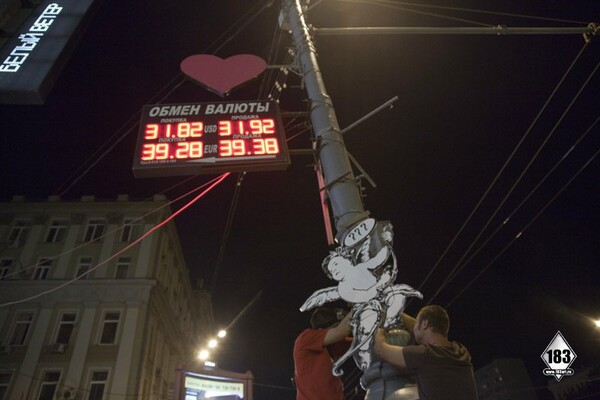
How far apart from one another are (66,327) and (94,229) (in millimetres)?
7360

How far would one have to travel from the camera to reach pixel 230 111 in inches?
299

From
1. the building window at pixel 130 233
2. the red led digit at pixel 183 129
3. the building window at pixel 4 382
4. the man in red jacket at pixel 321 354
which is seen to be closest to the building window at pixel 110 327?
the building window at pixel 4 382

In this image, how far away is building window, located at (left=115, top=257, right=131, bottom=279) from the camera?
84.7 feet

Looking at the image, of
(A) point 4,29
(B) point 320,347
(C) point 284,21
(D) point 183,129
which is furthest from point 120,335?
(B) point 320,347

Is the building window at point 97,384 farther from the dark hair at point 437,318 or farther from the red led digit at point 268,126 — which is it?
the dark hair at point 437,318

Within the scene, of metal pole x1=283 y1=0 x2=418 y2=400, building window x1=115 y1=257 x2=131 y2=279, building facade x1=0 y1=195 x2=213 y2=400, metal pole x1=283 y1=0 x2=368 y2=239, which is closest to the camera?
metal pole x1=283 y1=0 x2=418 y2=400

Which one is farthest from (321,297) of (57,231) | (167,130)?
(57,231)

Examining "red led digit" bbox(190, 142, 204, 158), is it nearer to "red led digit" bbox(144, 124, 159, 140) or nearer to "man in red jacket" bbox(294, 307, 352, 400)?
"red led digit" bbox(144, 124, 159, 140)

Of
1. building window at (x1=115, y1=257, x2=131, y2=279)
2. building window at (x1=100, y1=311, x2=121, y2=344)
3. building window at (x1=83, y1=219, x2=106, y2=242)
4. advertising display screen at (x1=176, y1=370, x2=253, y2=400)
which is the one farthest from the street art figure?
building window at (x1=83, y1=219, x2=106, y2=242)

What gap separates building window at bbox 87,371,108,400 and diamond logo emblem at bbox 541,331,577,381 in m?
21.2

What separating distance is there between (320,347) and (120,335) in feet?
75.1

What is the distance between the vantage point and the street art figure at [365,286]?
3.27 meters

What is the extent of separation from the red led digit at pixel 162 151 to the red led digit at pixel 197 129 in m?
0.51

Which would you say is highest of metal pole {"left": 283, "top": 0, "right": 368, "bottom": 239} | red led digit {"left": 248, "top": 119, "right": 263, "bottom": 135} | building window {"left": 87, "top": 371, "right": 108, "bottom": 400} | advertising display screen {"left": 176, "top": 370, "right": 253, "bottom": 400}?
building window {"left": 87, "top": 371, "right": 108, "bottom": 400}
